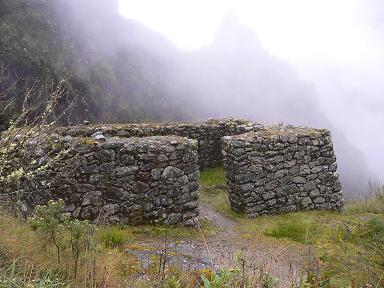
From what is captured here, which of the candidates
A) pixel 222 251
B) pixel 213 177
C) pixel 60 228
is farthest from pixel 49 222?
pixel 213 177

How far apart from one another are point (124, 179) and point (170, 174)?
881mm

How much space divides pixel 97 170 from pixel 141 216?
1204 millimetres

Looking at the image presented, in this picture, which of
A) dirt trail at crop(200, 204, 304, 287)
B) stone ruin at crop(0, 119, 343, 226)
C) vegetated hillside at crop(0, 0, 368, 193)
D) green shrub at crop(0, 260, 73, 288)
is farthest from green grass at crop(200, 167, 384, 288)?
vegetated hillside at crop(0, 0, 368, 193)

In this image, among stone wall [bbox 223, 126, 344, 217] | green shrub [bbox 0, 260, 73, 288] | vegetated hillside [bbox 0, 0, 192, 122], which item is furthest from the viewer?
vegetated hillside [bbox 0, 0, 192, 122]

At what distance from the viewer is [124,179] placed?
8.49m

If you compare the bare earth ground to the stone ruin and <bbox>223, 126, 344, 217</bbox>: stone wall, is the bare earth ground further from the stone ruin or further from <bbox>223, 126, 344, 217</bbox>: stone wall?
<bbox>223, 126, 344, 217</bbox>: stone wall

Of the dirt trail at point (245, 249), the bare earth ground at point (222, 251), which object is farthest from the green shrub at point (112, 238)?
the dirt trail at point (245, 249)

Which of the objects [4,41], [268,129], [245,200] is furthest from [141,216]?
[4,41]

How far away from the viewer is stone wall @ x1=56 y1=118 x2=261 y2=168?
41.1 feet

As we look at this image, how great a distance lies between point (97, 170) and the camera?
8320mm

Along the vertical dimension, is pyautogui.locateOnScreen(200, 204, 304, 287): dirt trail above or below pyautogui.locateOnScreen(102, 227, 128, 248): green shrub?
below

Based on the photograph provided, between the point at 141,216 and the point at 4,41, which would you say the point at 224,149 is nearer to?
the point at 141,216

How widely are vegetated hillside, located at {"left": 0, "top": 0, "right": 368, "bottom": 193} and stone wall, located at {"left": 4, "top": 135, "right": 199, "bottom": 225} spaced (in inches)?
357

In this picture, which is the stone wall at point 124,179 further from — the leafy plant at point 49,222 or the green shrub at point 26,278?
the green shrub at point 26,278
